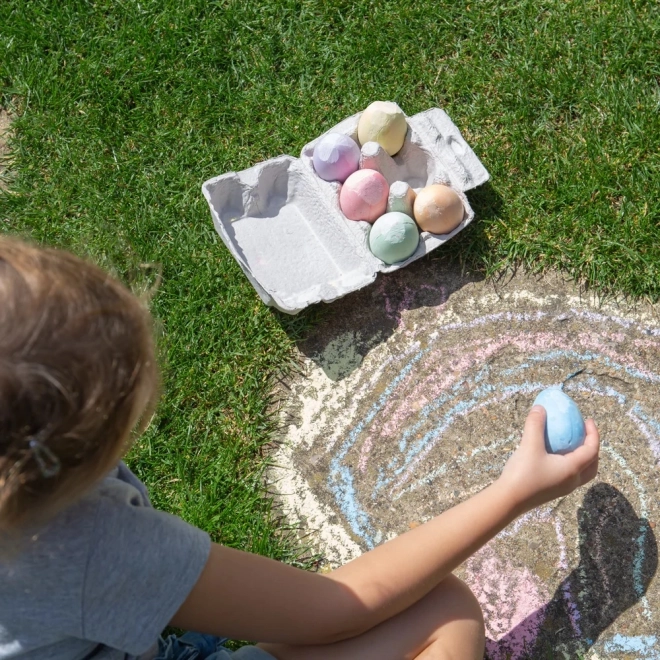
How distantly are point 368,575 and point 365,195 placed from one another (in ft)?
3.38

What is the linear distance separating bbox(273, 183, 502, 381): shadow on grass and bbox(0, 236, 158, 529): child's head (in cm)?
104

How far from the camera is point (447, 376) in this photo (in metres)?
1.98

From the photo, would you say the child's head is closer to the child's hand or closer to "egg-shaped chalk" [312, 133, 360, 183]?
the child's hand

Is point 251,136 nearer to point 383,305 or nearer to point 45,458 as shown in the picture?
point 383,305

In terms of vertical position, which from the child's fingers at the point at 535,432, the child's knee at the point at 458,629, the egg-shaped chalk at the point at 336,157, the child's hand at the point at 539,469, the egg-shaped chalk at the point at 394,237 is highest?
the egg-shaped chalk at the point at 336,157

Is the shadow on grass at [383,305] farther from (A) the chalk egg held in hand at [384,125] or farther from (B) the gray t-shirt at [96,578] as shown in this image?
(B) the gray t-shirt at [96,578]

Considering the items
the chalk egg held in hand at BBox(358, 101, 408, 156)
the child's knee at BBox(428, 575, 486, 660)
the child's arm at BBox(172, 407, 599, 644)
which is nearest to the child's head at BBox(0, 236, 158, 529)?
the child's arm at BBox(172, 407, 599, 644)

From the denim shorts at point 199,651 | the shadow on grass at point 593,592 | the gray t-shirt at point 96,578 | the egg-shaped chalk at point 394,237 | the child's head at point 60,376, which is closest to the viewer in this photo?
the child's head at point 60,376

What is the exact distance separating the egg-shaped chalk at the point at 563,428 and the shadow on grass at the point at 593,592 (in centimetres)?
35

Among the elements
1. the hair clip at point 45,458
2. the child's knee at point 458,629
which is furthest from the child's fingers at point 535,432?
the hair clip at point 45,458

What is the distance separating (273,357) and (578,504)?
33.4 inches

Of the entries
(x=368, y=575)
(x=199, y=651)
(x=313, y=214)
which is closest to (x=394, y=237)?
(x=313, y=214)

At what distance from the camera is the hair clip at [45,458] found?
0.90 metres

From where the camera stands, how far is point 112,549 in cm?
105
